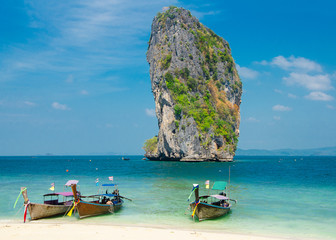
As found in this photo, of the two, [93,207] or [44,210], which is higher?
[93,207]

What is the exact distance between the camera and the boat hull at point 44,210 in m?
18.7

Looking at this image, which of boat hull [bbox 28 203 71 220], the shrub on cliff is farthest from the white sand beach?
the shrub on cliff

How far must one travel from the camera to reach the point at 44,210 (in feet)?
62.7

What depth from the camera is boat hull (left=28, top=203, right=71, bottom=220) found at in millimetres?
18703

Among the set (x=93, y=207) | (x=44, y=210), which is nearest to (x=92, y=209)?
(x=93, y=207)

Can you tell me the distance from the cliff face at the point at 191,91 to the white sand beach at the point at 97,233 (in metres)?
67.4

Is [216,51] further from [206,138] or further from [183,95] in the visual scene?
[206,138]

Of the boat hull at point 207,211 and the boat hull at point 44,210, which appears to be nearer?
the boat hull at point 207,211

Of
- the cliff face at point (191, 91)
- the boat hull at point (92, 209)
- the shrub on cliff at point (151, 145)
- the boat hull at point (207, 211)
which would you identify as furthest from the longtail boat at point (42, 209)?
the shrub on cliff at point (151, 145)

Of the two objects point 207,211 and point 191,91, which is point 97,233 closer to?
point 207,211

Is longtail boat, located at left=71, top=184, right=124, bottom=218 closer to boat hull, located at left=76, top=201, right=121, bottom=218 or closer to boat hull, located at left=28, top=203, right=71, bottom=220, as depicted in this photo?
boat hull, located at left=76, top=201, right=121, bottom=218

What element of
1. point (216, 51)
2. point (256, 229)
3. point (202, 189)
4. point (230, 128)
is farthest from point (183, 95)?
point (256, 229)

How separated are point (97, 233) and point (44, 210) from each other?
5.39 m

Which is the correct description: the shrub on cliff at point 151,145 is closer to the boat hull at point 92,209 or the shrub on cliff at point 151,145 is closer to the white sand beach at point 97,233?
the boat hull at point 92,209
